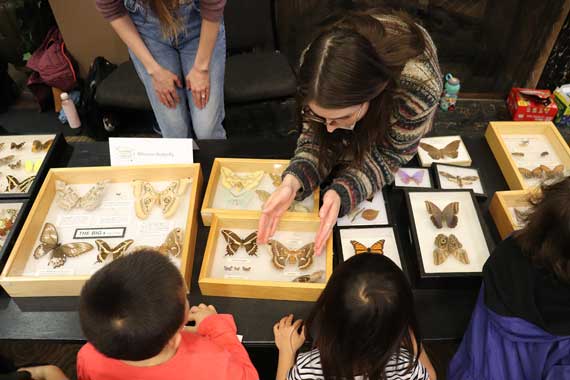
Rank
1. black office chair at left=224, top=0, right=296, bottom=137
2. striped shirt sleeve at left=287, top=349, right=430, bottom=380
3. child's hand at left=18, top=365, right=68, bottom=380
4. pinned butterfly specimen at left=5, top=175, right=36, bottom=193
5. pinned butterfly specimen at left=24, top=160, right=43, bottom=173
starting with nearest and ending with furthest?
striped shirt sleeve at left=287, top=349, right=430, bottom=380 → child's hand at left=18, top=365, right=68, bottom=380 → pinned butterfly specimen at left=5, top=175, right=36, bottom=193 → pinned butterfly specimen at left=24, top=160, right=43, bottom=173 → black office chair at left=224, top=0, right=296, bottom=137

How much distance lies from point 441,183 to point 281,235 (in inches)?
28.4

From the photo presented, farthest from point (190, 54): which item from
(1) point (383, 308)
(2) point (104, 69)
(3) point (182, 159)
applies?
(1) point (383, 308)

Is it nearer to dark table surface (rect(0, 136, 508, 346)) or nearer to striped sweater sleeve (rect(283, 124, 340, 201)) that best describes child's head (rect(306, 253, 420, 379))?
dark table surface (rect(0, 136, 508, 346))

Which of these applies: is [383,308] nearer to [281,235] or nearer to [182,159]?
[281,235]

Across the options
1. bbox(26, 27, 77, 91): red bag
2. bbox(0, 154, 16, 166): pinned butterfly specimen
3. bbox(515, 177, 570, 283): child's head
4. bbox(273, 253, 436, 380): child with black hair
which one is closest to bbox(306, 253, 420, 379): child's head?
bbox(273, 253, 436, 380): child with black hair

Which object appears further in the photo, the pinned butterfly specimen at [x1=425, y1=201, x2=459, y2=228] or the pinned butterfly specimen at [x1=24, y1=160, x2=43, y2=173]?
the pinned butterfly specimen at [x1=24, y1=160, x2=43, y2=173]

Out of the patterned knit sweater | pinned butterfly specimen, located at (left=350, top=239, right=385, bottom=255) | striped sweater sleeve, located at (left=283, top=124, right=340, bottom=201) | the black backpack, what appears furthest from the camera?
the black backpack

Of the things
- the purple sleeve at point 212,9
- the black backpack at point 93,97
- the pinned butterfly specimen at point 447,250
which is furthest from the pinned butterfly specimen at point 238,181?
the black backpack at point 93,97

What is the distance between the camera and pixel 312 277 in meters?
1.48

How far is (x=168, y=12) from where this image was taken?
1748mm

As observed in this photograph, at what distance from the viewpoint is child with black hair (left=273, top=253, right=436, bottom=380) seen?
1.04 m

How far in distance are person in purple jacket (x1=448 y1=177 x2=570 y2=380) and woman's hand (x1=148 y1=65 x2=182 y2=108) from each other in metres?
1.59

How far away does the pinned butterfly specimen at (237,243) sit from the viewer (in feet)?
5.19

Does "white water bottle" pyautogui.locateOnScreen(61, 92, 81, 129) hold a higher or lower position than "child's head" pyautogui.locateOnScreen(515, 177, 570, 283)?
lower
